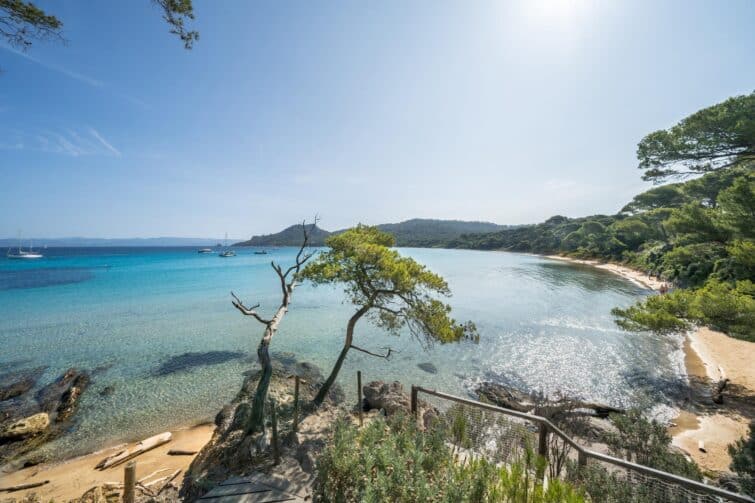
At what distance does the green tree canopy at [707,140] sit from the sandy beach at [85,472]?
705 inches

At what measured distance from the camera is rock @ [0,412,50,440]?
357 inches

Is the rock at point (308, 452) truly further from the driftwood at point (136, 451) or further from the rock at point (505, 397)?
the rock at point (505, 397)

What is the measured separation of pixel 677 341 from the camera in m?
18.2

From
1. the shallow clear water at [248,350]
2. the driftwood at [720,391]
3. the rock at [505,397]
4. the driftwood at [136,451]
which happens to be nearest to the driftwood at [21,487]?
the driftwood at [136,451]

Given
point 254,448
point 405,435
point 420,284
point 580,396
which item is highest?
point 420,284

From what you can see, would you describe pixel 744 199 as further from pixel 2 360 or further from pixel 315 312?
pixel 2 360

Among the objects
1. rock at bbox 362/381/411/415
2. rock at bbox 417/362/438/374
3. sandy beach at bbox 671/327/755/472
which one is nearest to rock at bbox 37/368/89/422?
rock at bbox 362/381/411/415

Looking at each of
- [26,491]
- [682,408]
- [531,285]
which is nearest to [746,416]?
[682,408]

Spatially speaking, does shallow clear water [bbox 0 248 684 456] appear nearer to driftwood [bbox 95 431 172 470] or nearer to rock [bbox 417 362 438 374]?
rock [bbox 417 362 438 374]

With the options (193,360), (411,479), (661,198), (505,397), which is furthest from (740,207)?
(661,198)

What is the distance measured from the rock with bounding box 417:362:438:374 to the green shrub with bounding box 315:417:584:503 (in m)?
10.1

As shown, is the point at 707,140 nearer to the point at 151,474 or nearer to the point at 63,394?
the point at 151,474

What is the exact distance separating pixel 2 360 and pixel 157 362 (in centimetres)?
814

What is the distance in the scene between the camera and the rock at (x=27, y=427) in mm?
9070
